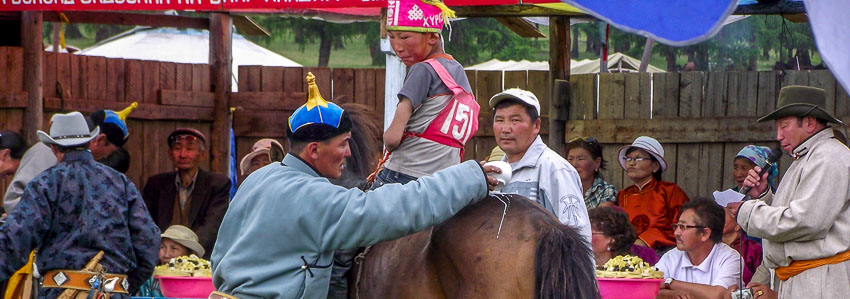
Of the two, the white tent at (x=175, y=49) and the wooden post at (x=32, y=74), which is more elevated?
the white tent at (x=175, y=49)

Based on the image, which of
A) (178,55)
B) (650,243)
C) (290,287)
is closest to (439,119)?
(290,287)

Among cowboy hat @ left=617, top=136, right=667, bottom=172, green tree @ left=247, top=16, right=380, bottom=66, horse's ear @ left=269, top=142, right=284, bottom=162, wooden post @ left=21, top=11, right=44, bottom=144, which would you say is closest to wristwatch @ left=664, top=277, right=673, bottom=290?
cowboy hat @ left=617, top=136, right=667, bottom=172

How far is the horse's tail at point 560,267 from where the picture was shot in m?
4.03

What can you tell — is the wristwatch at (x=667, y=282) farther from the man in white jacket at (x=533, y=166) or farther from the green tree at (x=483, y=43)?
the green tree at (x=483, y=43)

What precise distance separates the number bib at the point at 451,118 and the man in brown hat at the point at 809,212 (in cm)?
183

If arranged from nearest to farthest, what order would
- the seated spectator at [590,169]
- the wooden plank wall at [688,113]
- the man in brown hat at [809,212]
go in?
the man in brown hat at [809,212], the seated spectator at [590,169], the wooden plank wall at [688,113]

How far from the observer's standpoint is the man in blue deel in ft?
13.5

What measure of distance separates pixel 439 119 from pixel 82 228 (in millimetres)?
2337

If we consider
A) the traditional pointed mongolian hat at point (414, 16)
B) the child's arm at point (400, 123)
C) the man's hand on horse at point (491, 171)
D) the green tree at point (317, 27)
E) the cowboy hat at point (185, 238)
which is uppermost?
the green tree at point (317, 27)

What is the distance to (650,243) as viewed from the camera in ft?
27.5

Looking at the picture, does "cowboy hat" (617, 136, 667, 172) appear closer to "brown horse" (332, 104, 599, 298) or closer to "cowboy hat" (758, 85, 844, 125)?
"cowboy hat" (758, 85, 844, 125)

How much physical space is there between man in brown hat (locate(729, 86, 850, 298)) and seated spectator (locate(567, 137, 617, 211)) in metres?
2.54

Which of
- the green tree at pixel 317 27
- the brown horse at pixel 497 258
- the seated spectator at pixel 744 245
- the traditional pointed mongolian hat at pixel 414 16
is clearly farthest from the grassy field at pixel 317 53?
the brown horse at pixel 497 258

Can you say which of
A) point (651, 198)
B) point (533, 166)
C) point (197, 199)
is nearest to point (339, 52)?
point (197, 199)
